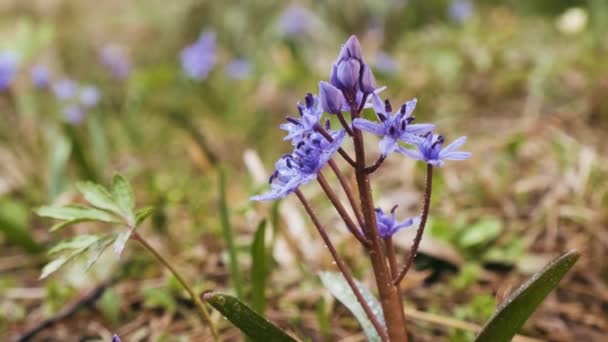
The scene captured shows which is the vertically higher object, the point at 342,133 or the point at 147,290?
the point at 342,133

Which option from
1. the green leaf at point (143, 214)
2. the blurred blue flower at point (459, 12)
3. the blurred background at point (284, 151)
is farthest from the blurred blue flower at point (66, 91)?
the blurred blue flower at point (459, 12)

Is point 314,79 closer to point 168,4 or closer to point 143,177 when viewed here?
point 143,177

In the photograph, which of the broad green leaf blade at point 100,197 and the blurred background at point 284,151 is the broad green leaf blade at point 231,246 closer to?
the blurred background at point 284,151

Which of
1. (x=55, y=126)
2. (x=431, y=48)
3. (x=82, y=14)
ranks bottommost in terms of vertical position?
(x=55, y=126)

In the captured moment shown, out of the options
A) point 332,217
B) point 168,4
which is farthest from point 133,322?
point 168,4

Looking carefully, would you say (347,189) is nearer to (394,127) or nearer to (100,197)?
(394,127)
